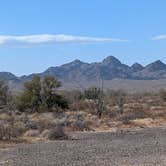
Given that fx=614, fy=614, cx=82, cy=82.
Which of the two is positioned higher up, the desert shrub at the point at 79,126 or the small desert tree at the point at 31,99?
the small desert tree at the point at 31,99

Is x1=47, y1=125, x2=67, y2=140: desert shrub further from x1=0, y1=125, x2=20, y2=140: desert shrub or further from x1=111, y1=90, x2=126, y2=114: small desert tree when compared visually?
x1=111, y1=90, x2=126, y2=114: small desert tree

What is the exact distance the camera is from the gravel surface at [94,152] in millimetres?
21938

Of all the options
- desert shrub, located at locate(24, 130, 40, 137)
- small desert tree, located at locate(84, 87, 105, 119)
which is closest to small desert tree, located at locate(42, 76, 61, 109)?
small desert tree, located at locate(84, 87, 105, 119)

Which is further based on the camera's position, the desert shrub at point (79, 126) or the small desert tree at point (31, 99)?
the small desert tree at point (31, 99)

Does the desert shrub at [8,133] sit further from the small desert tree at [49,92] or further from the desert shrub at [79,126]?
the small desert tree at [49,92]

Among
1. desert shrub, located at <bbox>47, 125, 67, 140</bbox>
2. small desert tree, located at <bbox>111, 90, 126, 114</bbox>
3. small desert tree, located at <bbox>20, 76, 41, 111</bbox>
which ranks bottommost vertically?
small desert tree, located at <bbox>111, 90, 126, 114</bbox>

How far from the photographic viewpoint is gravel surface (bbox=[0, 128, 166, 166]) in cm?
2194

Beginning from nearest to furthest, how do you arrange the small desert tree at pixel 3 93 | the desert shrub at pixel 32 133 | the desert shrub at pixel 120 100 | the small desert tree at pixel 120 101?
the desert shrub at pixel 32 133 → the small desert tree at pixel 3 93 → the small desert tree at pixel 120 101 → the desert shrub at pixel 120 100

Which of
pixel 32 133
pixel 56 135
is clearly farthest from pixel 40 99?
pixel 56 135

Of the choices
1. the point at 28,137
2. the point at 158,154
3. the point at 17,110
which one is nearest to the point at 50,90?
the point at 17,110

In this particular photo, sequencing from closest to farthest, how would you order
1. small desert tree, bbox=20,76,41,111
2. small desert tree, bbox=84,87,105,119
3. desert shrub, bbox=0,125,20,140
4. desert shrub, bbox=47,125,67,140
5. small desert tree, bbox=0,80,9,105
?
desert shrub, bbox=0,125,20,140 → desert shrub, bbox=47,125,67,140 → small desert tree, bbox=84,87,105,119 → small desert tree, bbox=20,76,41,111 → small desert tree, bbox=0,80,9,105

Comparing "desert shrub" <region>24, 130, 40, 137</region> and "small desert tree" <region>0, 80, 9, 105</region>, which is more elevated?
"small desert tree" <region>0, 80, 9, 105</region>

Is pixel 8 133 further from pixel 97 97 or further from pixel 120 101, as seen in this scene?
pixel 120 101

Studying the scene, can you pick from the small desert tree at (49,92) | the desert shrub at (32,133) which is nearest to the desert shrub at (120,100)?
the small desert tree at (49,92)
